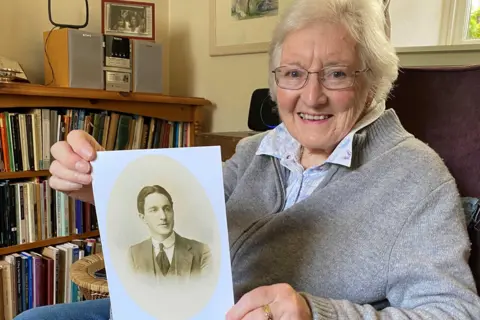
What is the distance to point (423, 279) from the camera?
746mm

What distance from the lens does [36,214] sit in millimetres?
1878

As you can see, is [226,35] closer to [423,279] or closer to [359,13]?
[359,13]

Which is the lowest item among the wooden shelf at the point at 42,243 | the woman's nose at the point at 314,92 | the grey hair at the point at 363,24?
the wooden shelf at the point at 42,243

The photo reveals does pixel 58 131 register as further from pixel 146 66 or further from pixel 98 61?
pixel 146 66

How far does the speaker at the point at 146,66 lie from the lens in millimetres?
2121

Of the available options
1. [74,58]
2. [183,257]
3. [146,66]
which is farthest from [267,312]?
[146,66]

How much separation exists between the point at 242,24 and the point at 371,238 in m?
1.64

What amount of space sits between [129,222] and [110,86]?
1474mm

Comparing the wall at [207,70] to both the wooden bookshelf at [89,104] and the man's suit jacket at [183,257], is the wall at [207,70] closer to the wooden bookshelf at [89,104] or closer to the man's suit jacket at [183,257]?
the wooden bookshelf at [89,104]

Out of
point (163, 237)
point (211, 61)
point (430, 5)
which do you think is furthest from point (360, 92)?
point (211, 61)

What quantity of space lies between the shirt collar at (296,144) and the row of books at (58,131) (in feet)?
3.84

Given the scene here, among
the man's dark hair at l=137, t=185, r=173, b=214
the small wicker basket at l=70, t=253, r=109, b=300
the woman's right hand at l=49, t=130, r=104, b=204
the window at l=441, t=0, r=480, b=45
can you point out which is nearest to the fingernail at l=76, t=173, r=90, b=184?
the woman's right hand at l=49, t=130, r=104, b=204

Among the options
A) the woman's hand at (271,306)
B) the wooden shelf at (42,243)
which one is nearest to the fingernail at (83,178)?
the woman's hand at (271,306)

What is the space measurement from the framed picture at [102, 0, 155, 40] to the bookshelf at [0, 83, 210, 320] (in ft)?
1.05
